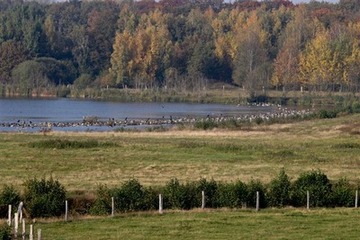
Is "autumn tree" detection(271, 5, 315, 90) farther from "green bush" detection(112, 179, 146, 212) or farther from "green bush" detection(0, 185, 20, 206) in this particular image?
"green bush" detection(0, 185, 20, 206)

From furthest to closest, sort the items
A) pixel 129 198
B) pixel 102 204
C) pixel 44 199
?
pixel 129 198 < pixel 102 204 < pixel 44 199

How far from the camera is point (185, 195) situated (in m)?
39.6

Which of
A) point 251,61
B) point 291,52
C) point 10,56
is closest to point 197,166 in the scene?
point 291,52

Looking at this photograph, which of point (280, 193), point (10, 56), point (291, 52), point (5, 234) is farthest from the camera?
point (10, 56)

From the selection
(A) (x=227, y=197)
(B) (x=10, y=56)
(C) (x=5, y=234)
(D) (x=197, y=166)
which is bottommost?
(D) (x=197, y=166)

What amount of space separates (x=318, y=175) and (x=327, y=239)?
9751 millimetres

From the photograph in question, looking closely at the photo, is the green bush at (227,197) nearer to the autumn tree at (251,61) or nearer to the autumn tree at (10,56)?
the autumn tree at (251,61)

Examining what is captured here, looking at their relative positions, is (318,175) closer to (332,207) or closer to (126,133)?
(332,207)

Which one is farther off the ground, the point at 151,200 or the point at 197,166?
the point at 151,200

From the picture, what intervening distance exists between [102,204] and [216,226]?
224 inches

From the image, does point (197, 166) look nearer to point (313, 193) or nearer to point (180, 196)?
point (313, 193)

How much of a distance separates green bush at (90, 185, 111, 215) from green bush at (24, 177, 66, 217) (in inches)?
49.6

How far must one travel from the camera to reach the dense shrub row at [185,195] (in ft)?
123

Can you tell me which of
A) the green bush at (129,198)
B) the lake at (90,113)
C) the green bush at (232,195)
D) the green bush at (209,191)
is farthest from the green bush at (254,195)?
the lake at (90,113)
